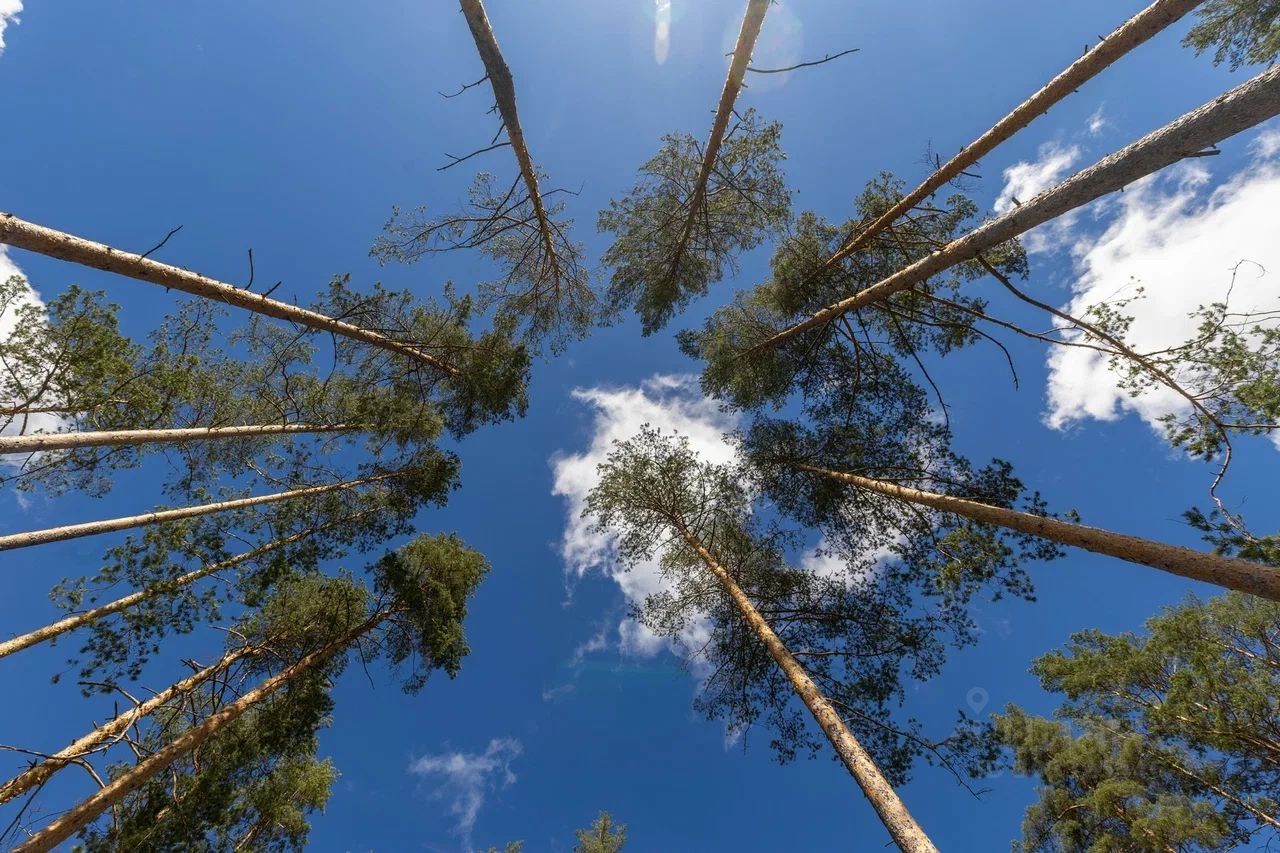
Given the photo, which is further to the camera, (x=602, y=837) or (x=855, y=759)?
(x=602, y=837)

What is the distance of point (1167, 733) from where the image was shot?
8.95m

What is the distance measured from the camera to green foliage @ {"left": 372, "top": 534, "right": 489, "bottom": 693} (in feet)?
32.1

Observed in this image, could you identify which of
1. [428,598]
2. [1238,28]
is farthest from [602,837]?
[1238,28]

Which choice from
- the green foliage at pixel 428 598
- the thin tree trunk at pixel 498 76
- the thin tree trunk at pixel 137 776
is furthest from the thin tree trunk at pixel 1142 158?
the thin tree trunk at pixel 137 776

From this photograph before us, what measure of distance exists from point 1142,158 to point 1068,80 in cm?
171

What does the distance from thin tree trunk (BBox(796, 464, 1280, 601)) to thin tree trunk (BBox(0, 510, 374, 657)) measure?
40.2 feet

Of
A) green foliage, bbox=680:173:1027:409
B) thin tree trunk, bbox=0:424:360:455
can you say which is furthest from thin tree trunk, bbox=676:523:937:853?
thin tree trunk, bbox=0:424:360:455

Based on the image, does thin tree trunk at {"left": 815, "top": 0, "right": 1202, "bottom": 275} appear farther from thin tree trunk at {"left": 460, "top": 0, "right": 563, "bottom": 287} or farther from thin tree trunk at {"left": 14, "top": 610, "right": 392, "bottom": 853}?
thin tree trunk at {"left": 14, "top": 610, "right": 392, "bottom": 853}

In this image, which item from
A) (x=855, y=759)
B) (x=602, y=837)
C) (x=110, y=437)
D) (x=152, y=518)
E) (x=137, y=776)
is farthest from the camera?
(x=602, y=837)

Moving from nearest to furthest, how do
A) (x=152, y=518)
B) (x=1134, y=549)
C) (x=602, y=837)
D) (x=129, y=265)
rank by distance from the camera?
(x=129, y=265)
(x=1134, y=549)
(x=152, y=518)
(x=602, y=837)

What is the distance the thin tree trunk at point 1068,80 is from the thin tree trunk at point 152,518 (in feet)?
42.3

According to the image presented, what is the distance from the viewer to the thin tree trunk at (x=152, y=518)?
650cm

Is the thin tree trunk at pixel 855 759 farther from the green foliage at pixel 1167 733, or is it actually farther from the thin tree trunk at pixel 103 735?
the thin tree trunk at pixel 103 735

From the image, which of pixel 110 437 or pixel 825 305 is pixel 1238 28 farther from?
pixel 110 437
